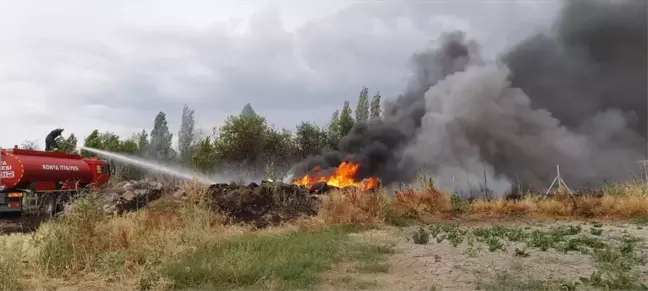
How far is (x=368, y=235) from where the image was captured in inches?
427

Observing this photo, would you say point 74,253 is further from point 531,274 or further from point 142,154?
point 142,154

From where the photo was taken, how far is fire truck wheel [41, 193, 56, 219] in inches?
728

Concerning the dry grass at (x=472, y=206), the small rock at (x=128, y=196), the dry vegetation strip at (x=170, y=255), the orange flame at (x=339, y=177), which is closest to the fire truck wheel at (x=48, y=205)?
the small rock at (x=128, y=196)

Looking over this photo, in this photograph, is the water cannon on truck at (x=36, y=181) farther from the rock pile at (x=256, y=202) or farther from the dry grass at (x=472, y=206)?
the dry grass at (x=472, y=206)

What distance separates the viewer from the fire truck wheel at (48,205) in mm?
18498

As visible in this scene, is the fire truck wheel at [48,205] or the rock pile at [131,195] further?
the fire truck wheel at [48,205]

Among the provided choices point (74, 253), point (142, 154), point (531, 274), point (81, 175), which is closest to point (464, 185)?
point (81, 175)

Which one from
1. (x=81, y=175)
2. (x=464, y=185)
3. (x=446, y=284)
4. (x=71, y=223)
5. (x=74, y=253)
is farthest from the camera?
(x=464, y=185)

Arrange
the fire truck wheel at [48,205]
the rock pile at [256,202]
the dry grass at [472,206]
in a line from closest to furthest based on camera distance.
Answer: the dry grass at [472,206], the rock pile at [256,202], the fire truck wheel at [48,205]

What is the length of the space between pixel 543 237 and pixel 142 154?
52336 millimetres

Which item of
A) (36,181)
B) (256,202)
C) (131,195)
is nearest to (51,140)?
(36,181)

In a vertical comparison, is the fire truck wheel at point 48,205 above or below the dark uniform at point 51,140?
below

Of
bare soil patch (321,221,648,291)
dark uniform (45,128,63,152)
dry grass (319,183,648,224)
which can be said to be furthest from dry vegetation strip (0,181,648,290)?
dark uniform (45,128,63,152)

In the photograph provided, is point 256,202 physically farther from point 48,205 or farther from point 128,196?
point 48,205
